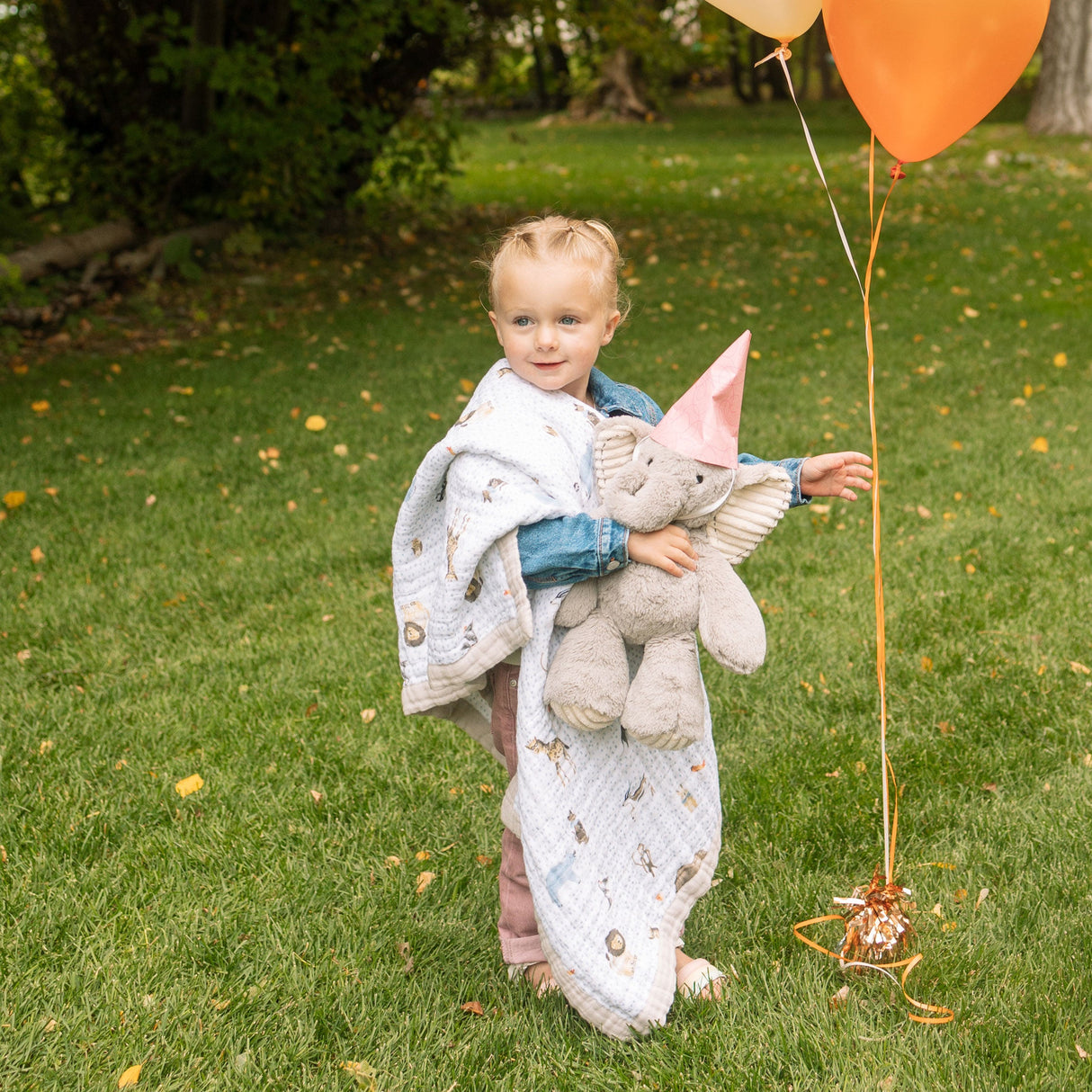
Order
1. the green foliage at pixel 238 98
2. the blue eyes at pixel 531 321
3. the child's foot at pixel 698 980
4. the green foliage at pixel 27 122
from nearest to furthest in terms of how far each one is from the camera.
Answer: the blue eyes at pixel 531 321
the child's foot at pixel 698 980
the green foliage at pixel 238 98
the green foliage at pixel 27 122

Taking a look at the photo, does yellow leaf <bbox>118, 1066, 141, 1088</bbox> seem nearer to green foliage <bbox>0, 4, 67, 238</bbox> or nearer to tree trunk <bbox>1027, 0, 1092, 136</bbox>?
green foliage <bbox>0, 4, 67, 238</bbox>

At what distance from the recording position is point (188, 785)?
316 centimetres

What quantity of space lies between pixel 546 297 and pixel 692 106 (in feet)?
96.1

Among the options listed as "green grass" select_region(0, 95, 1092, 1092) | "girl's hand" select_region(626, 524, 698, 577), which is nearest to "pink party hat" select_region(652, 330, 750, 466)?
"girl's hand" select_region(626, 524, 698, 577)

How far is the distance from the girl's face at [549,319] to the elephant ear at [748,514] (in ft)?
1.25

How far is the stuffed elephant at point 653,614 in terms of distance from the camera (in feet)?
6.51

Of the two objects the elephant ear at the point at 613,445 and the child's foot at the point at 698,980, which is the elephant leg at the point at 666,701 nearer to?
the elephant ear at the point at 613,445

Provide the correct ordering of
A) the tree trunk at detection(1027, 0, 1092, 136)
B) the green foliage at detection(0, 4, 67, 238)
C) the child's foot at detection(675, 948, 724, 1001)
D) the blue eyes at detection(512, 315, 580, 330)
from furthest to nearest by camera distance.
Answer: the tree trunk at detection(1027, 0, 1092, 136), the green foliage at detection(0, 4, 67, 238), the child's foot at detection(675, 948, 724, 1001), the blue eyes at detection(512, 315, 580, 330)

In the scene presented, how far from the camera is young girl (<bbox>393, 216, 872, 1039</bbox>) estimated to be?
2.02m

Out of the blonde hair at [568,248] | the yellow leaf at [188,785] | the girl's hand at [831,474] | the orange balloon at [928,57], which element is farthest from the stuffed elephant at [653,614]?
the yellow leaf at [188,785]

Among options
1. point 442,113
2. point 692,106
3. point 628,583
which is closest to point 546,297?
point 628,583

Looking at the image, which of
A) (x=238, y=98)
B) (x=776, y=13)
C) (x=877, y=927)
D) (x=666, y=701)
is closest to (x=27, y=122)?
(x=238, y=98)

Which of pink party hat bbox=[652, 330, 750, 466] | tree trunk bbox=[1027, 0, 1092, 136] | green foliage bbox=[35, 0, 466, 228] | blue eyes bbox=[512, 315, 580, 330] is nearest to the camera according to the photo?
pink party hat bbox=[652, 330, 750, 466]

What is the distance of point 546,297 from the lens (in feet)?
6.70
